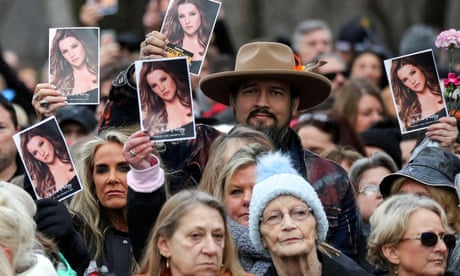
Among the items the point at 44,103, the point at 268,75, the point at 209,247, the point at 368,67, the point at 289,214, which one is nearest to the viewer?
the point at 209,247

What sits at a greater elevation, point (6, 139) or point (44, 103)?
point (44, 103)

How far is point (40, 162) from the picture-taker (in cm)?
966

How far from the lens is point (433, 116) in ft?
34.0

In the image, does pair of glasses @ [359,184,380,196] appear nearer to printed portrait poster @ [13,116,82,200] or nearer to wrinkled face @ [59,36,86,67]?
wrinkled face @ [59,36,86,67]

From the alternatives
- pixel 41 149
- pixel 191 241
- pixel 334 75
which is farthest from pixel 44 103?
pixel 334 75

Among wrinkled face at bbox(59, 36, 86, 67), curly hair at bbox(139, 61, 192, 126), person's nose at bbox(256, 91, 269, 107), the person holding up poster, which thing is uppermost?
wrinkled face at bbox(59, 36, 86, 67)

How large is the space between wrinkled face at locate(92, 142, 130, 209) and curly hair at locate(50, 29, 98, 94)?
491 millimetres

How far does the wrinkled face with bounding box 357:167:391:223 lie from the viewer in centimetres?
1126

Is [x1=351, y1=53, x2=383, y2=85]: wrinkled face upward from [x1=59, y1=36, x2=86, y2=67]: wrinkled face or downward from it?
downward

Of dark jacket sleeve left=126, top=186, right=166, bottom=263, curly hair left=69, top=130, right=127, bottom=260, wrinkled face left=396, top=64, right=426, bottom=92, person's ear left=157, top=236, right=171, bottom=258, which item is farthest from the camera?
wrinkled face left=396, top=64, right=426, bottom=92

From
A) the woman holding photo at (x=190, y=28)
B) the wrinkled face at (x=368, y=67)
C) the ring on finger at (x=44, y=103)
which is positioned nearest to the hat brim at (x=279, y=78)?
the woman holding photo at (x=190, y=28)

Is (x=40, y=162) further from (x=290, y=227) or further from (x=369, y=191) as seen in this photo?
(x=369, y=191)

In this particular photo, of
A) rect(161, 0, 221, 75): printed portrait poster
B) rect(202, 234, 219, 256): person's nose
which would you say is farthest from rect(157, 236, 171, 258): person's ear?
rect(161, 0, 221, 75): printed portrait poster

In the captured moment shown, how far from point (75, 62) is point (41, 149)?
70cm
